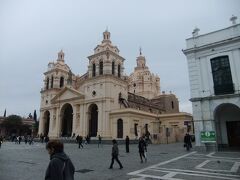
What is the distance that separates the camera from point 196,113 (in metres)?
18.9

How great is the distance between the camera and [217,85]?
735 inches

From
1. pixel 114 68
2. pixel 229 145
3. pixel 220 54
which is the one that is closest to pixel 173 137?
pixel 114 68

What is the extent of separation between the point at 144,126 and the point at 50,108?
989 inches

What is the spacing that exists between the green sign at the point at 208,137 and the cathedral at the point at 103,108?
55.7 feet

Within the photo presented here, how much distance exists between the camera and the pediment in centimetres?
4519

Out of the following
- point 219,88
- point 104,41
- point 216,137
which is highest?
point 104,41

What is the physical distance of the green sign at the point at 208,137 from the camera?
1725 cm

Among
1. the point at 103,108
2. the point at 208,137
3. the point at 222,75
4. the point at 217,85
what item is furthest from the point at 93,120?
the point at 222,75

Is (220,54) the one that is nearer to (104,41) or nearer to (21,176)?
(21,176)

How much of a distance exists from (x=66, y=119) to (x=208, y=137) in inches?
1552

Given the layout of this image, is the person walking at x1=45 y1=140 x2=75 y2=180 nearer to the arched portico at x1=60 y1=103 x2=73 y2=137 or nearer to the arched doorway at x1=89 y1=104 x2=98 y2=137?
Answer: the arched doorway at x1=89 y1=104 x2=98 y2=137

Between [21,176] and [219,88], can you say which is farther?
[219,88]

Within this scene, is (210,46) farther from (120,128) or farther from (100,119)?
(100,119)

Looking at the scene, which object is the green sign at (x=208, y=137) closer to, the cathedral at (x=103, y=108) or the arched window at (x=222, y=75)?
the arched window at (x=222, y=75)
